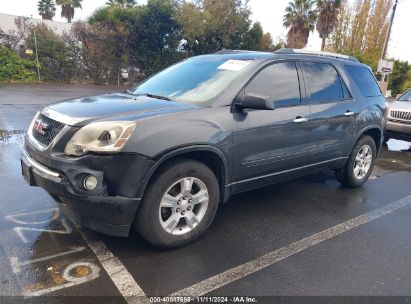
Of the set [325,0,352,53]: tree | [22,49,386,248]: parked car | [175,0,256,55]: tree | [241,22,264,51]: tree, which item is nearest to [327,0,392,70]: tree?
[325,0,352,53]: tree

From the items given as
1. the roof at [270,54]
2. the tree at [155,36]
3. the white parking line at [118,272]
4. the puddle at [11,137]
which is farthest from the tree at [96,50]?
the white parking line at [118,272]

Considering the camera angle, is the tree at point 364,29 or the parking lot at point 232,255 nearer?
the parking lot at point 232,255

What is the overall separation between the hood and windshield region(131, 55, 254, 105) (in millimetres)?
255

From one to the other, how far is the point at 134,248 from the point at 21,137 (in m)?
4.89

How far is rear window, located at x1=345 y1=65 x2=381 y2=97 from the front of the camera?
511 centimetres

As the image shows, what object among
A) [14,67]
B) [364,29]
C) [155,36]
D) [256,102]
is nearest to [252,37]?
[155,36]

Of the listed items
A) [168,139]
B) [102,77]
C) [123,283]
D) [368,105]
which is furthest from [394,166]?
[102,77]

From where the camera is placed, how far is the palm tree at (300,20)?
107ft

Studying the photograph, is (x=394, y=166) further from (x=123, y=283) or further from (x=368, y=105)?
(x=123, y=283)

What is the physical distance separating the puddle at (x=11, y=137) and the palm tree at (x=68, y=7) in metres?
39.3

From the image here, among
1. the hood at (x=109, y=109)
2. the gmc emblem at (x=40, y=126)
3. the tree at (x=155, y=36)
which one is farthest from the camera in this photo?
the tree at (x=155, y=36)

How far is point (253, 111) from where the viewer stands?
367cm

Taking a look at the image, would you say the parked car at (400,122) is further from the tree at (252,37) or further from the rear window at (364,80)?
the tree at (252,37)

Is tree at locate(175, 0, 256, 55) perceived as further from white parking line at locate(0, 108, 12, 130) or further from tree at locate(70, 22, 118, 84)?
white parking line at locate(0, 108, 12, 130)
